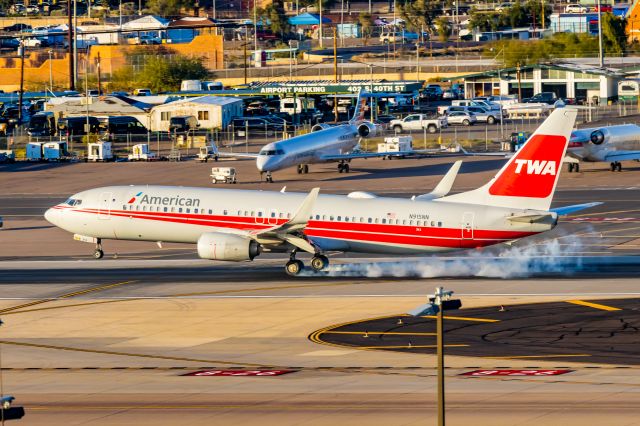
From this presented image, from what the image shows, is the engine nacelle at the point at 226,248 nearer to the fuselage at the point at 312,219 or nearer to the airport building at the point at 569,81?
the fuselage at the point at 312,219

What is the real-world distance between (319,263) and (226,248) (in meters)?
5.08

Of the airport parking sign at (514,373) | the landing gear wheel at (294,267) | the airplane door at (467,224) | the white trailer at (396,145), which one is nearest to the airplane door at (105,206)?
the landing gear wheel at (294,267)

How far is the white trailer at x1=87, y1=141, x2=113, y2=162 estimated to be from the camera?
13800 cm

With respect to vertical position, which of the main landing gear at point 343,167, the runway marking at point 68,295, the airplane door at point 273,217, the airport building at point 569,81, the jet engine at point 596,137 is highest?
the airport building at point 569,81

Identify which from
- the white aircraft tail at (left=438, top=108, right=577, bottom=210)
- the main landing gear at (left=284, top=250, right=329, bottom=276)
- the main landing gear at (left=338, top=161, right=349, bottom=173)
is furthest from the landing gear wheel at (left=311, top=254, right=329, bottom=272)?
the main landing gear at (left=338, top=161, right=349, bottom=173)

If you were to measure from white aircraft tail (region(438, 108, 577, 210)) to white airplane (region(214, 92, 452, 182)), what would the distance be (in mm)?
46187

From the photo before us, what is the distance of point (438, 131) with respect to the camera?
16225 centimetres

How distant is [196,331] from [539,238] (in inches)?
1230

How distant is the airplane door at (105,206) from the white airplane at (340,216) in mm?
54

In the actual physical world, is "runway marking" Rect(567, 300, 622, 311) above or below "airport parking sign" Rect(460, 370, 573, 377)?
above

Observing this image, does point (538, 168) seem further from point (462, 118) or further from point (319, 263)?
point (462, 118)

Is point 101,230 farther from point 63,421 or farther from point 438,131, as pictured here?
point 438,131

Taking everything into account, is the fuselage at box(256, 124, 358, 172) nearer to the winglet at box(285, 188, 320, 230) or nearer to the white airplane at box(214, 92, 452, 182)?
the white airplane at box(214, 92, 452, 182)

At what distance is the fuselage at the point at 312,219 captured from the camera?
6619cm
